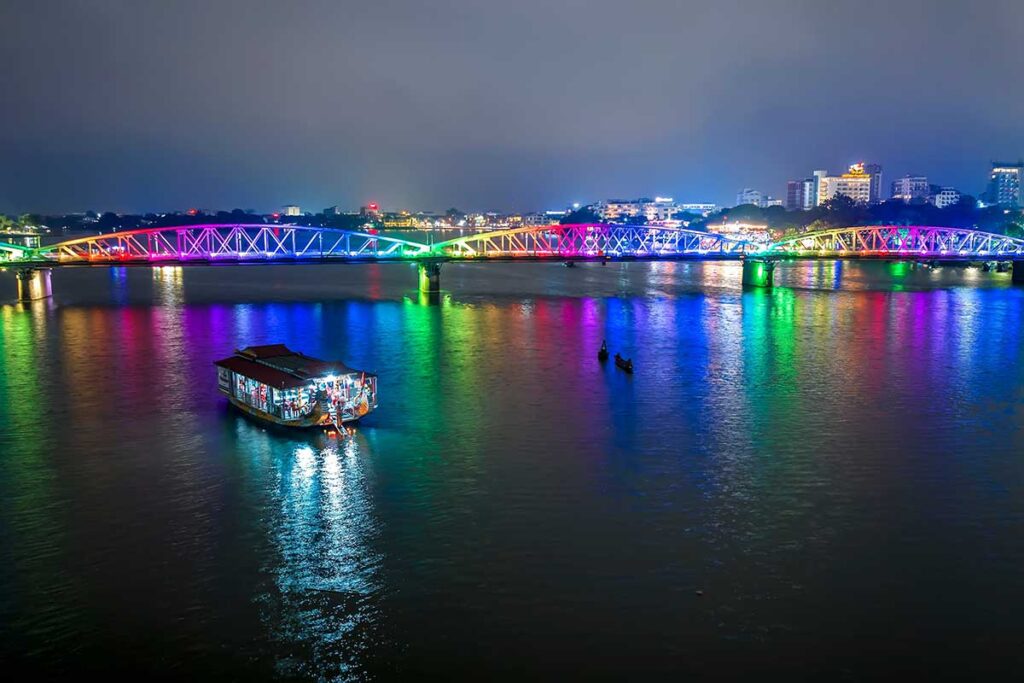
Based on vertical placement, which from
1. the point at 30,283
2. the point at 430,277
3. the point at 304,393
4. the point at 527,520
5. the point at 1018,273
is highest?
the point at 30,283

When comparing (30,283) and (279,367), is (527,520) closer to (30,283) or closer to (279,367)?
(279,367)

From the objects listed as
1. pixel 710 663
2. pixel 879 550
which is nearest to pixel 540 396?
pixel 879 550

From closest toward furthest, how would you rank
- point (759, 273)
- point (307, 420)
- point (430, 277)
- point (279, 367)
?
point (307, 420)
point (279, 367)
point (430, 277)
point (759, 273)

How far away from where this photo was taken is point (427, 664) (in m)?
11.9

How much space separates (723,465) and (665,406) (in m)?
7.00

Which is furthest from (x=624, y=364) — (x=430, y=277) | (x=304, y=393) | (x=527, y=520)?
(x=430, y=277)

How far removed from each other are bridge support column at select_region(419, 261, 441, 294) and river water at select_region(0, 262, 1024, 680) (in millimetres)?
32364

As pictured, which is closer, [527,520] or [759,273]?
[527,520]

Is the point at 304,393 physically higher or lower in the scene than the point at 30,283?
lower

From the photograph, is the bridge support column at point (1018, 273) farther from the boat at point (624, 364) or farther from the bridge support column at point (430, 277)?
the boat at point (624, 364)

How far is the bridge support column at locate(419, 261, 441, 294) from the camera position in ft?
226

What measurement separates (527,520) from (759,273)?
64.4 m

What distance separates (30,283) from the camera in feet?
199

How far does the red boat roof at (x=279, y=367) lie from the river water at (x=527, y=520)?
1.58 m
